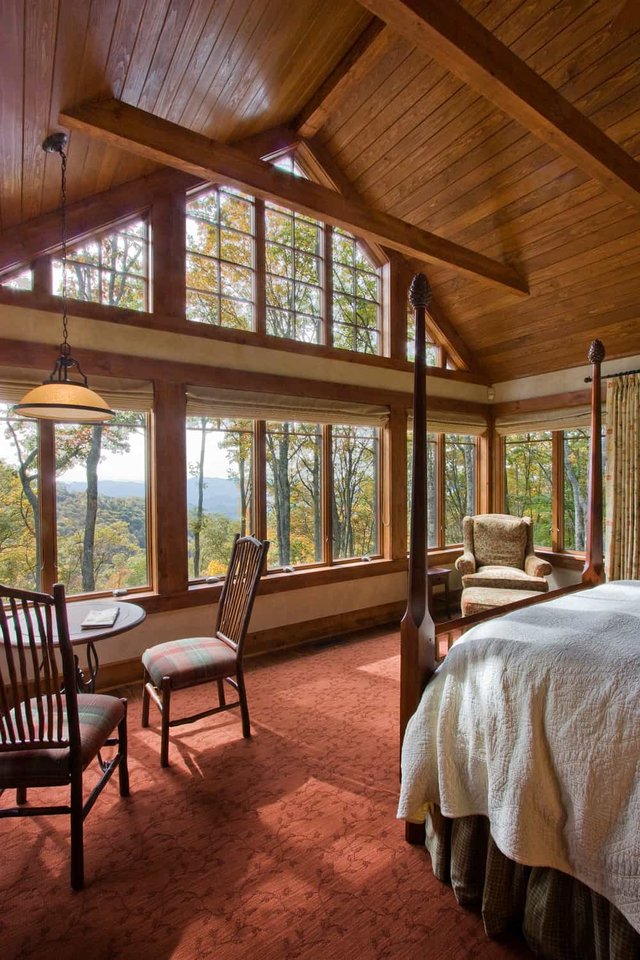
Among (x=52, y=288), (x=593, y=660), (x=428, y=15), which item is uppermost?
(x=428, y=15)

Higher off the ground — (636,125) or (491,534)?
(636,125)

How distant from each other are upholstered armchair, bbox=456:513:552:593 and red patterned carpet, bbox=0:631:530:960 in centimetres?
212

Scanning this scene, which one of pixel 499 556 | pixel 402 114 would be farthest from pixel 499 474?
pixel 402 114

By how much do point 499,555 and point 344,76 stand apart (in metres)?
4.14

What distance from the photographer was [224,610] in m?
2.93

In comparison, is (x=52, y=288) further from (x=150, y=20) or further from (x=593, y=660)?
(x=593, y=660)

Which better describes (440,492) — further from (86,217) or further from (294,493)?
(86,217)

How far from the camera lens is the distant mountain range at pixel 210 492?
3404mm

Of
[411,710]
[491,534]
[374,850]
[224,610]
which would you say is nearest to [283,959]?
[374,850]

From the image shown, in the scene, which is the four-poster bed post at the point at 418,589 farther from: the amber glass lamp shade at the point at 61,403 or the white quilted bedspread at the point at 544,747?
the amber glass lamp shade at the point at 61,403

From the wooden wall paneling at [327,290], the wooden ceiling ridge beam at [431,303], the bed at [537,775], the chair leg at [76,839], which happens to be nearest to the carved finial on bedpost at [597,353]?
the bed at [537,775]

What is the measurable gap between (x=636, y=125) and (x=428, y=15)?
194cm

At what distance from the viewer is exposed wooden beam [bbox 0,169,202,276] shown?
2.98 metres

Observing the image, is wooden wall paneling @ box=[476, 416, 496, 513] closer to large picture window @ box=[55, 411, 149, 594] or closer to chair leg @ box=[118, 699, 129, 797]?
large picture window @ box=[55, 411, 149, 594]
